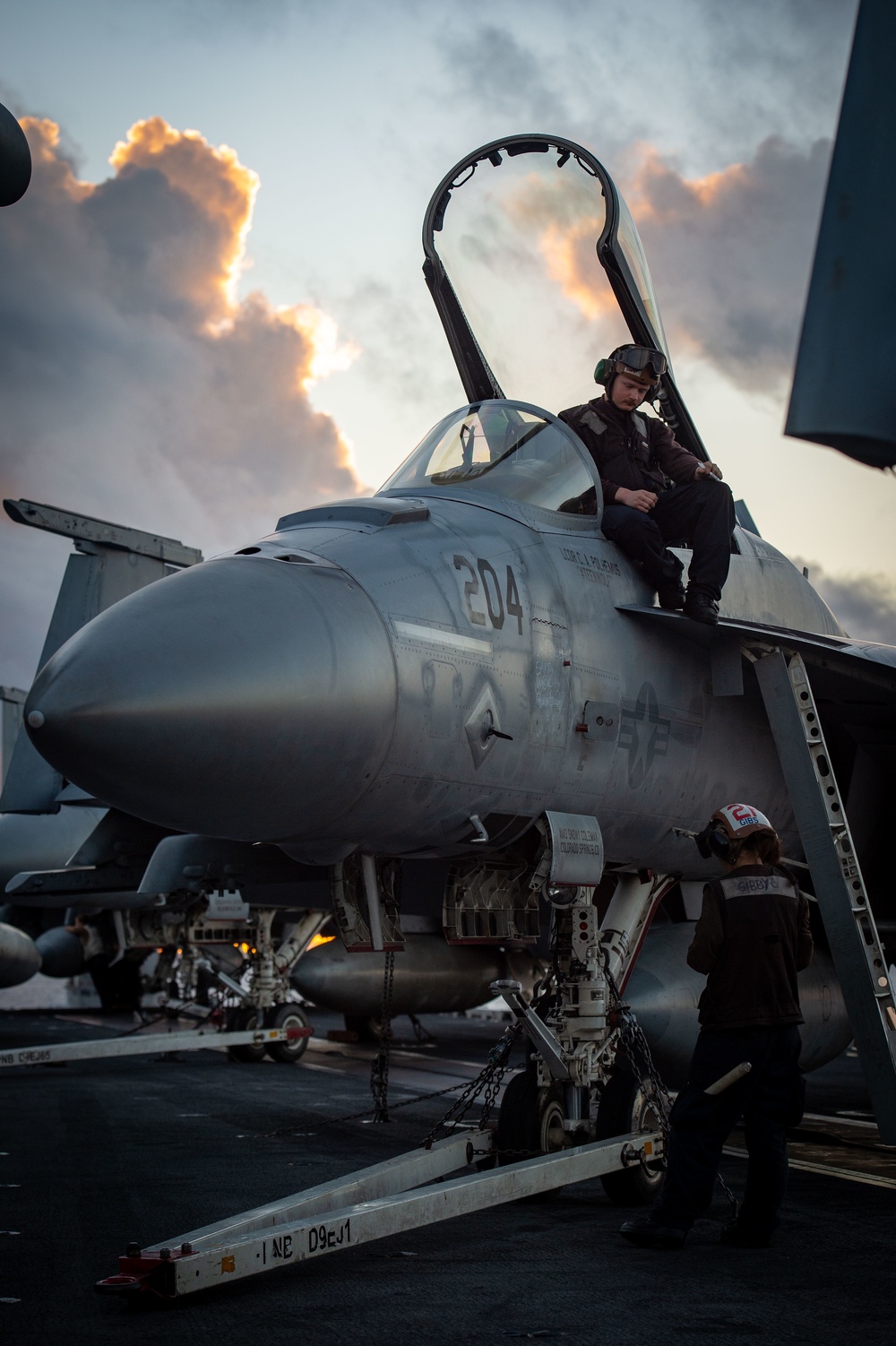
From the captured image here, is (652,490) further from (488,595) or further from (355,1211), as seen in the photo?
(355,1211)

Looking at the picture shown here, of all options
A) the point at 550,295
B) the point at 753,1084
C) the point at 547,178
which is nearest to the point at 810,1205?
the point at 753,1084

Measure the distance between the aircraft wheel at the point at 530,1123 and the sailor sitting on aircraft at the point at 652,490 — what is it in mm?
2405

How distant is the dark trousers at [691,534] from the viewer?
6.54m

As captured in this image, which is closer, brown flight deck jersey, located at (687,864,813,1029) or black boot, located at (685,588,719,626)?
brown flight deck jersey, located at (687,864,813,1029)

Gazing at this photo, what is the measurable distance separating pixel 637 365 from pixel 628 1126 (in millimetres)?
4187

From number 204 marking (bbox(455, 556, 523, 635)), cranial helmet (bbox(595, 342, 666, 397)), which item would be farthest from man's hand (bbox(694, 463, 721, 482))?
number 204 marking (bbox(455, 556, 523, 635))

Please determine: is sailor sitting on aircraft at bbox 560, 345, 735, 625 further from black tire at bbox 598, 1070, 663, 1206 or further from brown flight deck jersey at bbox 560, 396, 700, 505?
black tire at bbox 598, 1070, 663, 1206

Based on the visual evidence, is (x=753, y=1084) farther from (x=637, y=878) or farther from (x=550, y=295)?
(x=550, y=295)

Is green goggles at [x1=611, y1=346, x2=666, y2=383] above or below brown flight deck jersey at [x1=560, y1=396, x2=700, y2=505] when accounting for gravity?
above

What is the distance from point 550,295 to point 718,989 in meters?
4.67

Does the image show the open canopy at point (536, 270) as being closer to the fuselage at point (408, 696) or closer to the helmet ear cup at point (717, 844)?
the fuselage at point (408, 696)

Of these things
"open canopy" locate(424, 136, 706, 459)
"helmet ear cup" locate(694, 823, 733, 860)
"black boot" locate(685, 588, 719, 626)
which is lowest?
"helmet ear cup" locate(694, 823, 733, 860)

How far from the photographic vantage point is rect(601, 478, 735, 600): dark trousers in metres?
6.54

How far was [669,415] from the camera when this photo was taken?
26.8 ft
